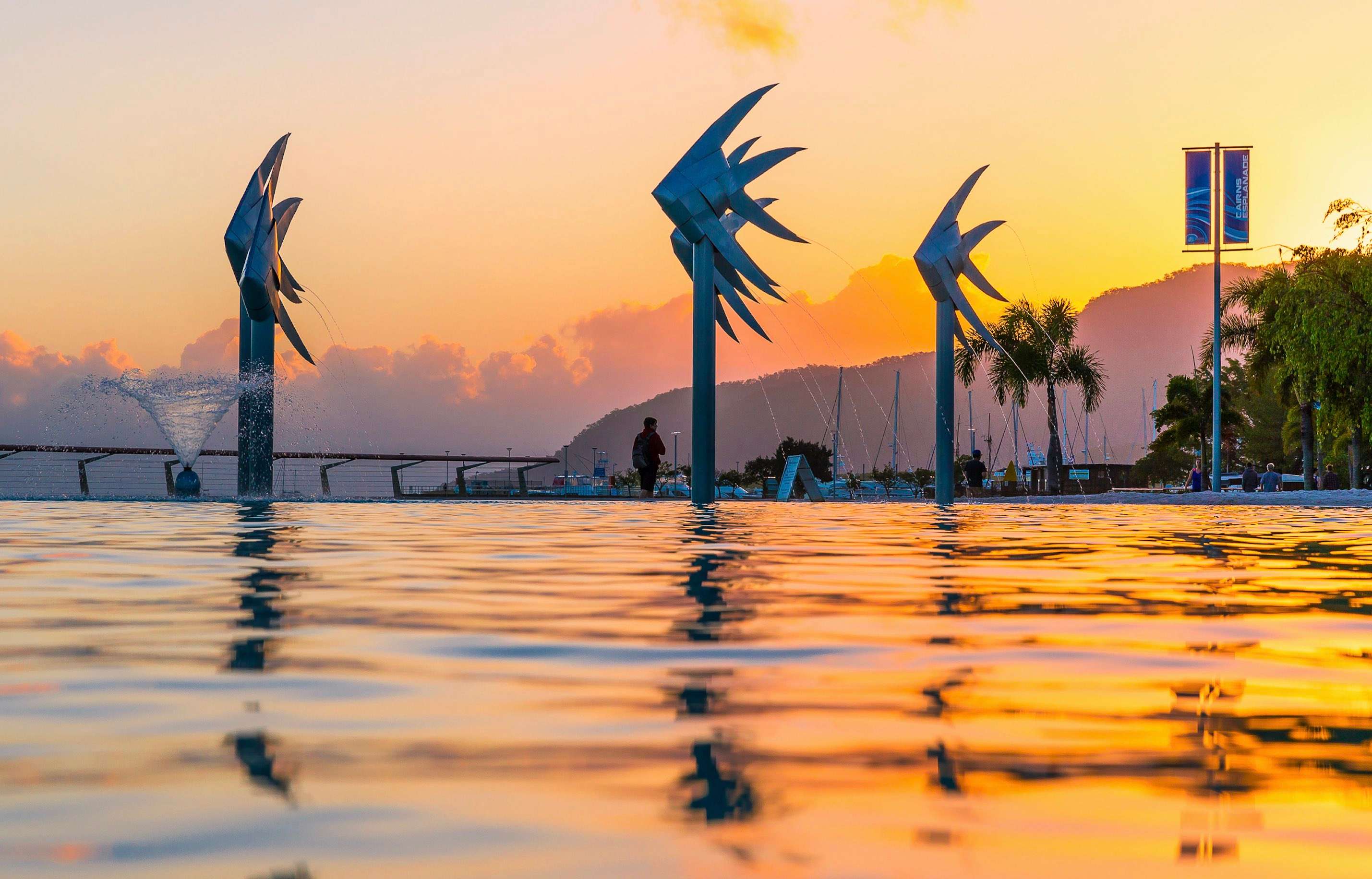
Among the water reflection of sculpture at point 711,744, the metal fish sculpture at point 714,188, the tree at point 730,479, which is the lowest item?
the water reflection of sculpture at point 711,744

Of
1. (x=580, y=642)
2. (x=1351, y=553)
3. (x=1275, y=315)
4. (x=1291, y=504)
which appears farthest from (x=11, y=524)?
(x=1275, y=315)

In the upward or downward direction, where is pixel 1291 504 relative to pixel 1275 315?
downward

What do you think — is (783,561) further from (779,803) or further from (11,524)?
(11,524)

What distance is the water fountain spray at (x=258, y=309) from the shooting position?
2991 cm

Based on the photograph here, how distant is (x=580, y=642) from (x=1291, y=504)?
93.2 feet

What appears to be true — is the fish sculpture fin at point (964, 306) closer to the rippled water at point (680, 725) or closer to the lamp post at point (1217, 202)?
the lamp post at point (1217, 202)

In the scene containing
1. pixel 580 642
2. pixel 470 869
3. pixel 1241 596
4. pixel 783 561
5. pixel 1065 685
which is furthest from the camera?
pixel 783 561

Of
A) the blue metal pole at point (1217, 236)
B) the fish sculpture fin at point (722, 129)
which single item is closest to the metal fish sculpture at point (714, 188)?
the fish sculpture fin at point (722, 129)

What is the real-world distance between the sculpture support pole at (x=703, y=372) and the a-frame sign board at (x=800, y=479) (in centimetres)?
864

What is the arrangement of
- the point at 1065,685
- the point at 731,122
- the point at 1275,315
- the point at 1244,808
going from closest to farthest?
the point at 1244,808 < the point at 1065,685 < the point at 731,122 < the point at 1275,315

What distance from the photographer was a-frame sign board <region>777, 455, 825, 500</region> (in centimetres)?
3612

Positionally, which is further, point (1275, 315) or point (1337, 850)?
point (1275, 315)

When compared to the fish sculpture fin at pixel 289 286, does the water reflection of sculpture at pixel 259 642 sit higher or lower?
lower

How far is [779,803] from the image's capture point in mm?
2680
